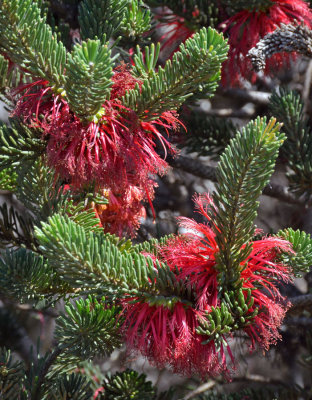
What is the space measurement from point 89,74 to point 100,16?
0.23 metres

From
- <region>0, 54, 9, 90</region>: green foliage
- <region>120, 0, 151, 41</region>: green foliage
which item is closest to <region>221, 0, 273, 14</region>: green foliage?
<region>120, 0, 151, 41</region>: green foliage

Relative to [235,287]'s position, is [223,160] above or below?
above

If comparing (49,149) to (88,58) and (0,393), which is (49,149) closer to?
(88,58)

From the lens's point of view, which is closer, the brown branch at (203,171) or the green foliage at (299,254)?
the green foliage at (299,254)

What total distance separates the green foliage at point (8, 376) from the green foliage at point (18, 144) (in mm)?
327

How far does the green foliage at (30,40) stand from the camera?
0.50 meters

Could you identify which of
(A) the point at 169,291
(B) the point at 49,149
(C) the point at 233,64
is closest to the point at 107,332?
(A) the point at 169,291

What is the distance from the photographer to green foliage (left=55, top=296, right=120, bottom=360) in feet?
1.95

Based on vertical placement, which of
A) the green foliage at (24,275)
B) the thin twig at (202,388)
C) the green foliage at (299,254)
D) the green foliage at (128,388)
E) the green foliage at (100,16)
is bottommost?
the thin twig at (202,388)

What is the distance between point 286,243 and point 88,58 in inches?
12.7

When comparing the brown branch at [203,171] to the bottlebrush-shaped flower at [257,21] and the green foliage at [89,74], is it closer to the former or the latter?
the bottlebrush-shaped flower at [257,21]

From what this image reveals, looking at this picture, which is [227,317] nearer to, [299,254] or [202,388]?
[299,254]

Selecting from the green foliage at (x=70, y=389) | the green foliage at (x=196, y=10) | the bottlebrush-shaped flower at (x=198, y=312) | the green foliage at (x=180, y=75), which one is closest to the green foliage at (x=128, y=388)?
the green foliage at (x=70, y=389)

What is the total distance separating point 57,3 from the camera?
0.99 metres
